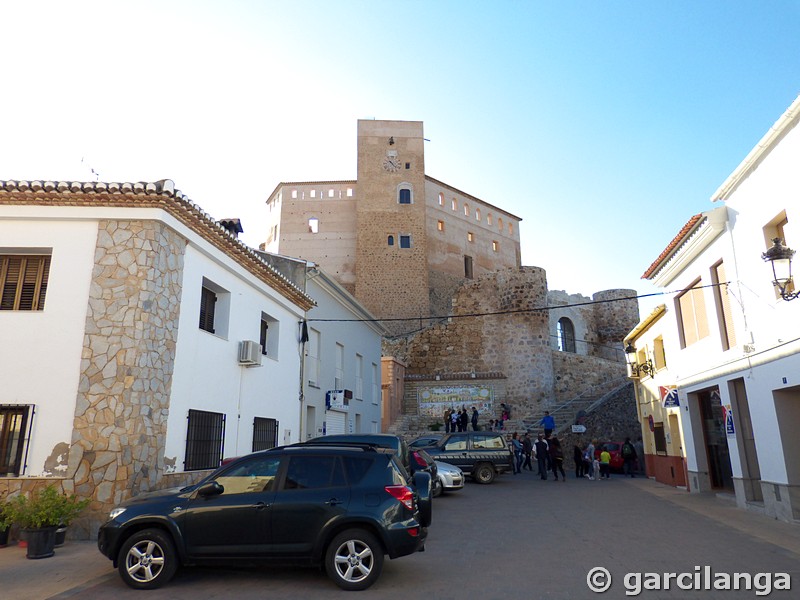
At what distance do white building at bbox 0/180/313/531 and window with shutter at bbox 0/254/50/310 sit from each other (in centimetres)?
2

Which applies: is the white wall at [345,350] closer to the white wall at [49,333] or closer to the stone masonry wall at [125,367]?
the stone masonry wall at [125,367]

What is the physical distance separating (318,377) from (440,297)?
2682 centimetres

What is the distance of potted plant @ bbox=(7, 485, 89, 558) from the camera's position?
734 cm

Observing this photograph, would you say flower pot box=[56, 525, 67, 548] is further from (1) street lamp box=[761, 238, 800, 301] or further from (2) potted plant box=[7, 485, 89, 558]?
(1) street lamp box=[761, 238, 800, 301]

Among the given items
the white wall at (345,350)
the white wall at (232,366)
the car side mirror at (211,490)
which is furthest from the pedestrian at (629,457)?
the car side mirror at (211,490)

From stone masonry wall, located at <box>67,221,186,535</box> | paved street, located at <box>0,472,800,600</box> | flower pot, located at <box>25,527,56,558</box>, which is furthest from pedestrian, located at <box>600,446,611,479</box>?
flower pot, located at <box>25,527,56,558</box>

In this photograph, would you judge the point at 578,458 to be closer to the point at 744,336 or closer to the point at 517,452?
the point at 517,452

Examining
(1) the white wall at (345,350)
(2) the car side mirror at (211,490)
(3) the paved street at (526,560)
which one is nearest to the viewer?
(3) the paved street at (526,560)

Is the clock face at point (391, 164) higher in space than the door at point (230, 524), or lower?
higher

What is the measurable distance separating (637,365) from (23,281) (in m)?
17.6

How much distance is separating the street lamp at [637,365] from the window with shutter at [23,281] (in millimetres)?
16624

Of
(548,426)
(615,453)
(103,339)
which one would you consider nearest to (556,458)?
(615,453)

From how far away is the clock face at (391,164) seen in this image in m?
43.9

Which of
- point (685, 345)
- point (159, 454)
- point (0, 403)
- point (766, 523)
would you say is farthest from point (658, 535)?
point (0, 403)
